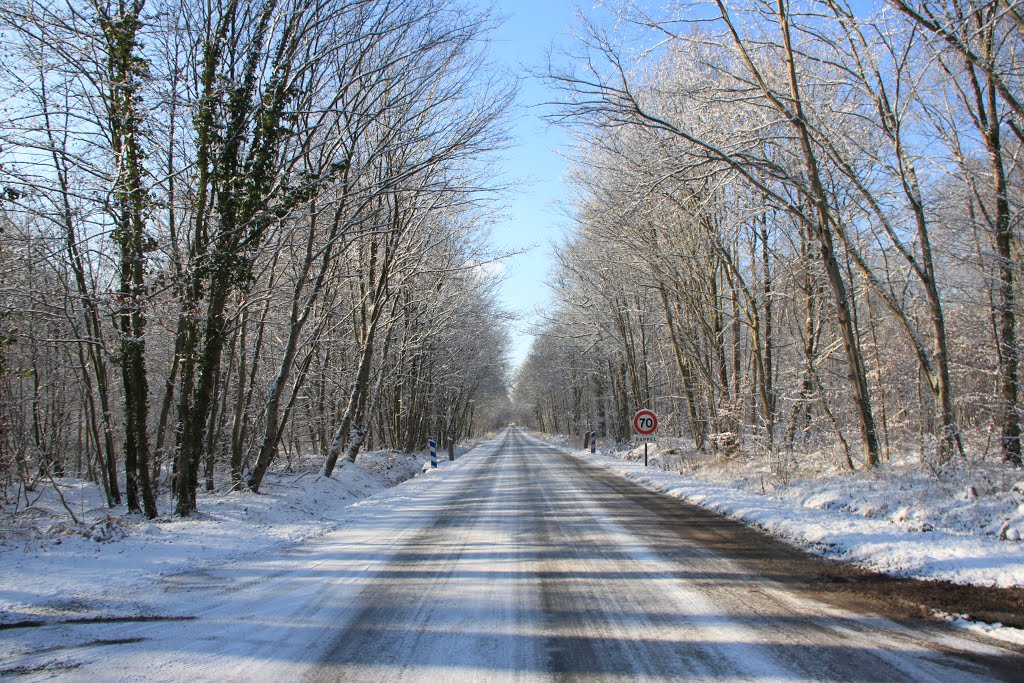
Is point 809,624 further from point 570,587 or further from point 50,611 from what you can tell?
point 50,611

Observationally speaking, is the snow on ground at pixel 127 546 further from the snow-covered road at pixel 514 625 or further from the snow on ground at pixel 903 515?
the snow on ground at pixel 903 515

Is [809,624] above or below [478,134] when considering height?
below

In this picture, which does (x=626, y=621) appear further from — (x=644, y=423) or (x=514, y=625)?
(x=644, y=423)

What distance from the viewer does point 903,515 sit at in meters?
7.12

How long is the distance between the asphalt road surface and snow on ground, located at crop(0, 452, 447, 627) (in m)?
2.09

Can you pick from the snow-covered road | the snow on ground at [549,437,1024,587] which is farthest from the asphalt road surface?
the snow on ground at [549,437,1024,587]

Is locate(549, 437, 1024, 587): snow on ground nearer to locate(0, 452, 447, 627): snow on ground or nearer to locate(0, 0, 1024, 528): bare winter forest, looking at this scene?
locate(0, 0, 1024, 528): bare winter forest

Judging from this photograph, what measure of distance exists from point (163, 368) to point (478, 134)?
1914 centimetres

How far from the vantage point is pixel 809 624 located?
4312 millimetres

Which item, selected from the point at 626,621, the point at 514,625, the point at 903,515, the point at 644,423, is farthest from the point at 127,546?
the point at 644,423

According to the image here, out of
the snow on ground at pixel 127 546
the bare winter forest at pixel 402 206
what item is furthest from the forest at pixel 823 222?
the snow on ground at pixel 127 546

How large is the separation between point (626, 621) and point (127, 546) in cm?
580

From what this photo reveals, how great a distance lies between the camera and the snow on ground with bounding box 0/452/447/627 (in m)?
5.13

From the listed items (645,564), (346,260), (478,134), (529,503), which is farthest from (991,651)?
(346,260)
